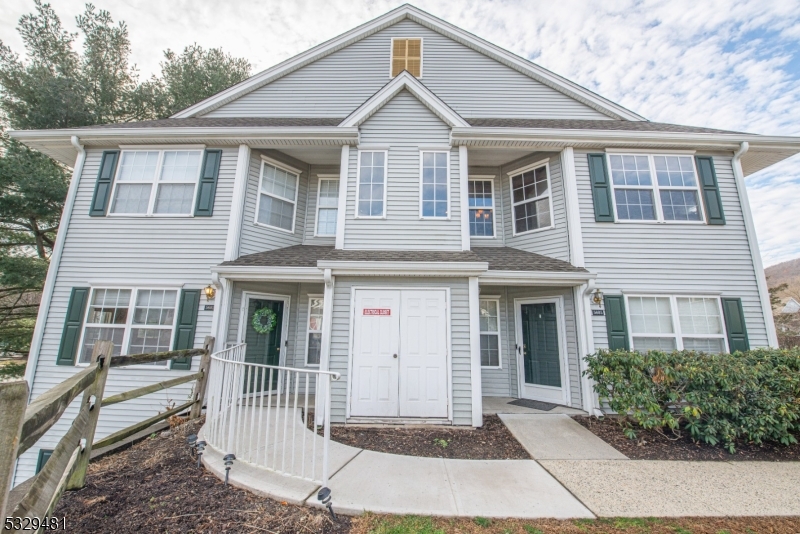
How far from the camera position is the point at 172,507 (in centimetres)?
295

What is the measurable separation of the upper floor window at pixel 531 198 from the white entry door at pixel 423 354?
356 cm

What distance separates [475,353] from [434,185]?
374 cm

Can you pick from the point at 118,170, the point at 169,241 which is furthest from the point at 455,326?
the point at 118,170

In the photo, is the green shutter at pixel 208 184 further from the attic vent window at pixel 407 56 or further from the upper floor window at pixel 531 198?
the upper floor window at pixel 531 198

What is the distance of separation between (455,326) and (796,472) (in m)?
4.88

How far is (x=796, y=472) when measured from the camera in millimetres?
4062

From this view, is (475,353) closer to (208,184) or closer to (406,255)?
(406,255)

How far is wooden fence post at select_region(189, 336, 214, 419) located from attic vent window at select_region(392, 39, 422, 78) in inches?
355

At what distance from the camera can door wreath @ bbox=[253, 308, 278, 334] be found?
720 cm

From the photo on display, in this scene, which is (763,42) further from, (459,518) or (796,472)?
(459,518)

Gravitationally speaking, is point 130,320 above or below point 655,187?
below

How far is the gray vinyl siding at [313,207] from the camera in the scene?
843 cm

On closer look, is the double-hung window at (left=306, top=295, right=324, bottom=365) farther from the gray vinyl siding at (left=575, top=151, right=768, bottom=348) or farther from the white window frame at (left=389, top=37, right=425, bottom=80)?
the white window frame at (left=389, top=37, right=425, bottom=80)

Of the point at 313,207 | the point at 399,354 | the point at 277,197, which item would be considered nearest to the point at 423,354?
the point at 399,354
